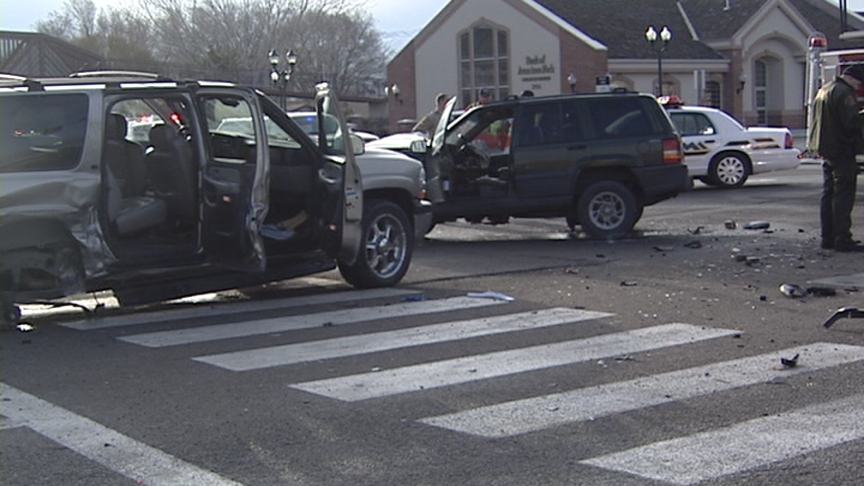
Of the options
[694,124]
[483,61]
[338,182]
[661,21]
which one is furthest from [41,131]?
[661,21]

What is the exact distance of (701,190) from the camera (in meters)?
23.0

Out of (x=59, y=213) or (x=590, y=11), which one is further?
(x=590, y=11)

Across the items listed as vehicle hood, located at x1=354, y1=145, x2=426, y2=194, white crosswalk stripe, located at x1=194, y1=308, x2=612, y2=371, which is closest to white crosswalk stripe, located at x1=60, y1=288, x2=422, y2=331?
vehicle hood, located at x1=354, y1=145, x2=426, y2=194

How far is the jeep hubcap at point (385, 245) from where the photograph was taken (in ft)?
37.1

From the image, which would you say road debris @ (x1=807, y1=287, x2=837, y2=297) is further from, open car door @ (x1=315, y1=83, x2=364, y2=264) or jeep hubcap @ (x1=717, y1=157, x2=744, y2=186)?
jeep hubcap @ (x1=717, y1=157, x2=744, y2=186)

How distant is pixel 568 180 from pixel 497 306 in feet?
17.5

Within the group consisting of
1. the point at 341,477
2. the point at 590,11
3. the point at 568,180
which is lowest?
the point at 341,477

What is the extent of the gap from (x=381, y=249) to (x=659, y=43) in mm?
40932

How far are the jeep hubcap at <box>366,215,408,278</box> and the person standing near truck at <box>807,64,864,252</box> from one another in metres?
4.71

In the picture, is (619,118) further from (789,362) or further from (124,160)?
(789,362)

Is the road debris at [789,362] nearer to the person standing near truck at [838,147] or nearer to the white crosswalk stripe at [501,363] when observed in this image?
the white crosswalk stripe at [501,363]

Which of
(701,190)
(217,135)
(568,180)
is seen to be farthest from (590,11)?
(217,135)

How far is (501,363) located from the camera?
7.65 meters

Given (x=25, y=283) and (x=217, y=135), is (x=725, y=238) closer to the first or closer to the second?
(x=217, y=135)
